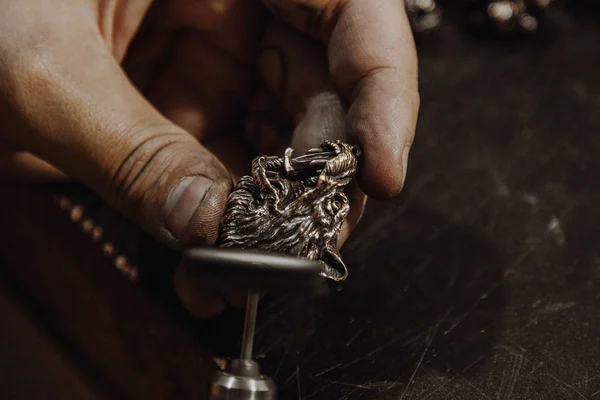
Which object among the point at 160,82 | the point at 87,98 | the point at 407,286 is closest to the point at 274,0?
the point at 160,82

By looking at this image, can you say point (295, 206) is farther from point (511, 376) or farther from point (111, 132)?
point (511, 376)

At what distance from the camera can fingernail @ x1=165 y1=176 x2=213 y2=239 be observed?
0.80 metres

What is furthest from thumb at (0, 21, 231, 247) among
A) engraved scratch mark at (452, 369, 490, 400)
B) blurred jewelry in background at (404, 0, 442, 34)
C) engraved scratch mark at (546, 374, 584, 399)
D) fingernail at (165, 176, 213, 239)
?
blurred jewelry in background at (404, 0, 442, 34)

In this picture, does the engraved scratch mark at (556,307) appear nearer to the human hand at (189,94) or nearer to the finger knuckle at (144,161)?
the human hand at (189,94)

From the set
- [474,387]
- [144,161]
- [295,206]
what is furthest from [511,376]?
[144,161]

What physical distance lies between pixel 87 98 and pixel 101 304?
359 millimetres

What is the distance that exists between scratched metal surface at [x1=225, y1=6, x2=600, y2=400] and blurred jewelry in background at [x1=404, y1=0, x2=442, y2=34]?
2.2 inches

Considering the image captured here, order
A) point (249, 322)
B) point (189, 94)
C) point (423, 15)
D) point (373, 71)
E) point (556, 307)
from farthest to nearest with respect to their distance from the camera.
Result: point (423, 15), point (189, 94), point (556, 307), point (373, 71), point (249, 322)

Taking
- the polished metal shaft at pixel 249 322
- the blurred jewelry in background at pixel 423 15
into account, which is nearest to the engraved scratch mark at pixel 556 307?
the polished metal shaft at pixel 249 322

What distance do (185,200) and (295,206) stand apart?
0.12 metres

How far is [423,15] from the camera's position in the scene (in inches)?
58.7

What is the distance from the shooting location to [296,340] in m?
1.05

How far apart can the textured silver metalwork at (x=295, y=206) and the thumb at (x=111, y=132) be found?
27 millimetres

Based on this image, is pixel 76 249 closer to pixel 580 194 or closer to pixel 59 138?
pixel 59 138
